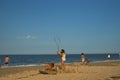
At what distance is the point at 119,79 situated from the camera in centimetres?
1430

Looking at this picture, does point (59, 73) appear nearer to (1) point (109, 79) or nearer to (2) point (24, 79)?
(2) point (24, 79)

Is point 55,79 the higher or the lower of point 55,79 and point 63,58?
the lower

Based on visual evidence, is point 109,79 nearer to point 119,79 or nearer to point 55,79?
point 119,79

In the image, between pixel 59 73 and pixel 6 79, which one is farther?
pixel 59 73

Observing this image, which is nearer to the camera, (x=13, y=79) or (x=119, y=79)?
(x=119, y=79)

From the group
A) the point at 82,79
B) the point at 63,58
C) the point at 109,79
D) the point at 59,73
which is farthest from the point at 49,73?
the point at 109,79

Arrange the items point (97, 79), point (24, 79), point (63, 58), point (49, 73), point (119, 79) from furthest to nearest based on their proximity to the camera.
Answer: point (63, 58)
point (49, 73)
point (24, 79)
point (97, 79)
point (119, 79)

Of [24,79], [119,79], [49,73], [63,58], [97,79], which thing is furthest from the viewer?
[63,58]

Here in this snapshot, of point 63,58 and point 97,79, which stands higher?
point 63,58

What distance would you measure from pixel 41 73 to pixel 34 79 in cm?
330

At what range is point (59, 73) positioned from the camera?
19219 millimetres

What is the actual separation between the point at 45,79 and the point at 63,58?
15.2 ft

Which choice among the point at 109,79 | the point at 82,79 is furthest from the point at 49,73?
the point at 109,79

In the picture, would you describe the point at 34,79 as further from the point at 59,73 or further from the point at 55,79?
the point at 59,73
